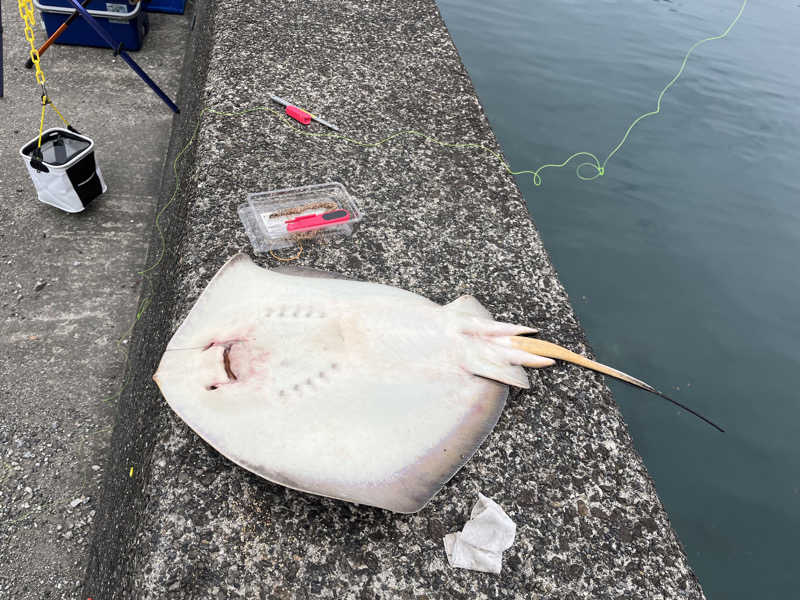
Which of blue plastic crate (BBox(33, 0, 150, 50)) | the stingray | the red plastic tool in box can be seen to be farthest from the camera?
blue plastic crate (BBox(33, 0, 150, 50))


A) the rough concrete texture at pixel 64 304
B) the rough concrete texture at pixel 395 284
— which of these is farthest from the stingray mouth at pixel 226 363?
the rough concrete texture at pixel 64 304

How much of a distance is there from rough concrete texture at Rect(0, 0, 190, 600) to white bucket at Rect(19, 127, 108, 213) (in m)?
0.11

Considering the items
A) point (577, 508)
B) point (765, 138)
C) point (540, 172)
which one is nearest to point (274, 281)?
point (577, 508)

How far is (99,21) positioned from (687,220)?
4.52 metres

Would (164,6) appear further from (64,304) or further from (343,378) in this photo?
(343,378)

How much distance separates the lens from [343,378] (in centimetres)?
125

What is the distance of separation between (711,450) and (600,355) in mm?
747

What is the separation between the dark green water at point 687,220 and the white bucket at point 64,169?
2899 millimetres

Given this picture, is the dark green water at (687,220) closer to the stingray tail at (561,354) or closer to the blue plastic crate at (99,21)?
the stingray tail at (561,354)

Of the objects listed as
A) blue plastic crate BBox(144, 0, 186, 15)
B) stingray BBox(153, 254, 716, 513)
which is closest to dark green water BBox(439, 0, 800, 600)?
stingray BBox(153, 254, 716, 513)

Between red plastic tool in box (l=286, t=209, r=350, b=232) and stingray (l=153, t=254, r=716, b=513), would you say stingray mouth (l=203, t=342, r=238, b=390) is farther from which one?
red plastic tool in box (l=286, t=209, r=350, b=232)

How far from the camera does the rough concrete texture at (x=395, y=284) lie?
1.11 m

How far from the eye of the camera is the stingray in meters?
1.10

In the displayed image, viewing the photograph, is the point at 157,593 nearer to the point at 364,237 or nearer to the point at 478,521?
the point at 478,521
